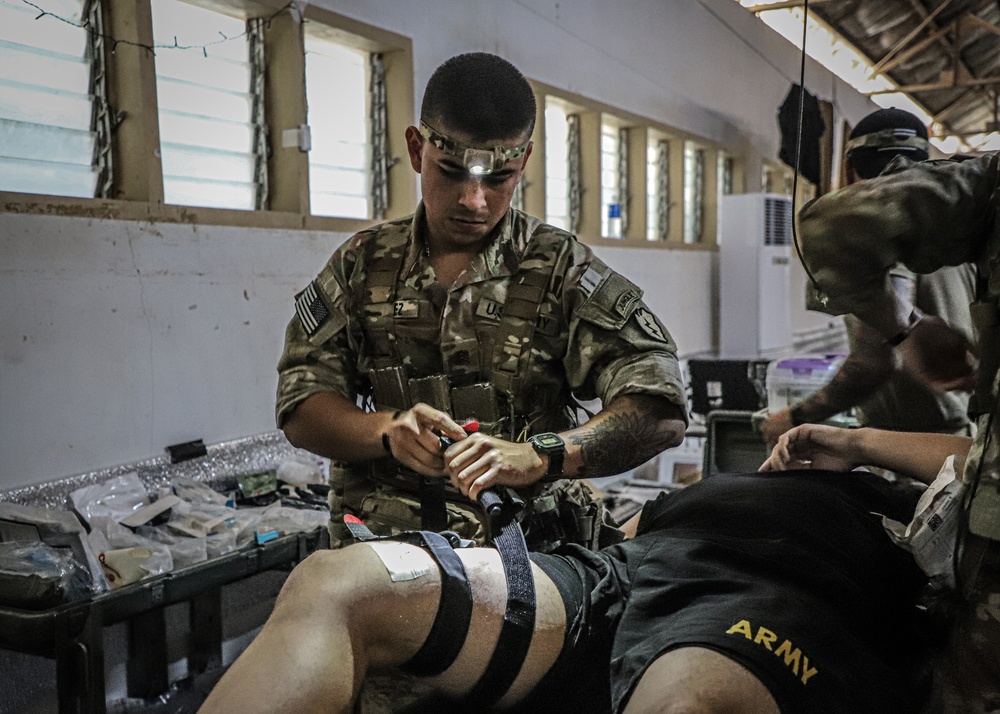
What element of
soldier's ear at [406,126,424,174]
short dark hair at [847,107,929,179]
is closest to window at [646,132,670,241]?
short dark hair at [847,107,929,179]

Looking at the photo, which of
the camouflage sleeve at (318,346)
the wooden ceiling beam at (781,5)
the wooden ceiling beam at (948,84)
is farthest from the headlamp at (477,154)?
the wooden ceiling beam at (948,84)

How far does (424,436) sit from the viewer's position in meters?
1.49

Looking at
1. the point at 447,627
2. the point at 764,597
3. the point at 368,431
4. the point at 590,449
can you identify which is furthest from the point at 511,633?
the point at 368,431

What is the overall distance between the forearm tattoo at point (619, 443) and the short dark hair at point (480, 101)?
56 centimetres

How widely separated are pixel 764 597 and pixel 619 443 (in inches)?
18.2

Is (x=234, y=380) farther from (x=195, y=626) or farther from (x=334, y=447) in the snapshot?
(x=334, y=447)

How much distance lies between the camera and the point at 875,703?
1.15 metres

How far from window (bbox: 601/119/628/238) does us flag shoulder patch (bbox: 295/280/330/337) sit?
472 cm

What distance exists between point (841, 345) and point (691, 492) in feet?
32.0

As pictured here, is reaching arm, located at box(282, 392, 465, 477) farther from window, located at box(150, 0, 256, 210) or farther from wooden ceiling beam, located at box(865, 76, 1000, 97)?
wooden ceiling beam, located at box(865, 76, 1000, 97)

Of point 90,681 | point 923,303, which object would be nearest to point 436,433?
point 90,681

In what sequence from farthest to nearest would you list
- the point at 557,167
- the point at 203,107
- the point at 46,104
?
the point at 557,167
the point at 203,107
the point at 46,104

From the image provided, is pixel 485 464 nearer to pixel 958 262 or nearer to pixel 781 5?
pixel 958 262

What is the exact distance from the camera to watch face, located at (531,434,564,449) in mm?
1532
